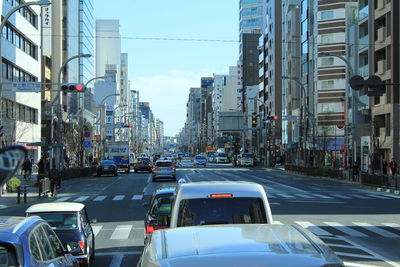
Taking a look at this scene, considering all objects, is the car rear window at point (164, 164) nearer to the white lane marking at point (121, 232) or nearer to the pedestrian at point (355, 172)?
the pedestrian at point (355, 172)

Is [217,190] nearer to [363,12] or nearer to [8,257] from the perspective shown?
[8,257]

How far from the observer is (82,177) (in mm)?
55719

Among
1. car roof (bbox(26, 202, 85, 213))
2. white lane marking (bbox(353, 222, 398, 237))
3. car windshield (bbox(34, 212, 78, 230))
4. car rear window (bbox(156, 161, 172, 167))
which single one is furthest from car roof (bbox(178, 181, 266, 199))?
car rear window (bbox(156, 161, 172, 167))

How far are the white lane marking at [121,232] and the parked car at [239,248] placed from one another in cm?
1203

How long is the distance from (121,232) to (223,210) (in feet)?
32.3

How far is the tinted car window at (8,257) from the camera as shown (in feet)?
17.8

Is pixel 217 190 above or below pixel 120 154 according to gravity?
above

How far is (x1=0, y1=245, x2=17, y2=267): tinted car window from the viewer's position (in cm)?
543

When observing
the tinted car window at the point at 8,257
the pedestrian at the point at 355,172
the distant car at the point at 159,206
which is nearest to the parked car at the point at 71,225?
the distant car at the point at 159,206

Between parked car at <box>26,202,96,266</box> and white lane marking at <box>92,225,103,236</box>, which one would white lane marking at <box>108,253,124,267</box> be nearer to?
parked car at <box>26,202,96,266</box>

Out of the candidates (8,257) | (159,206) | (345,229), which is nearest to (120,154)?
(345,229)

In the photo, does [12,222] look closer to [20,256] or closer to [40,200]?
[20,256]

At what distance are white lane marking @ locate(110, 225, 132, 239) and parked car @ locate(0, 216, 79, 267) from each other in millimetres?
9445

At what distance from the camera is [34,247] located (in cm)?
588
